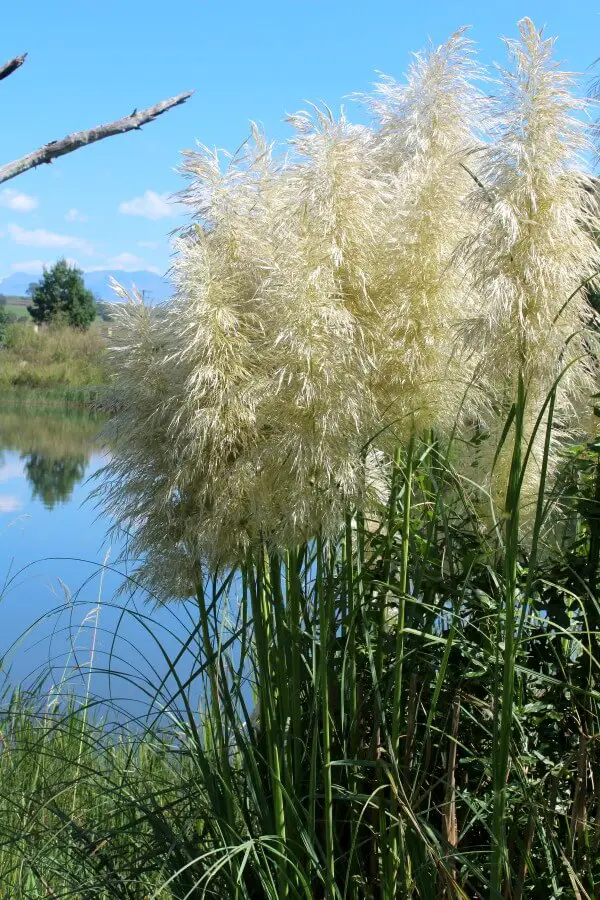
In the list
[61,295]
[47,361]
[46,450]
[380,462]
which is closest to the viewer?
[380,462]

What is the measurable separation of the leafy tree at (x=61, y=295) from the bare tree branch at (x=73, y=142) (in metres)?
44.2

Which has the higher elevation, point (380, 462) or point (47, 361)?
point (47, 361)

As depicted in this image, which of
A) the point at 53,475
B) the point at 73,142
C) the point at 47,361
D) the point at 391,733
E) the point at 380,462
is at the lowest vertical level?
the point at 391,733

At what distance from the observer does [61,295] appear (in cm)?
4806

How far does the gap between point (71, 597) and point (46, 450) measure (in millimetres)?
20070

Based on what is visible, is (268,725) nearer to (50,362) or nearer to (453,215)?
(453,215)

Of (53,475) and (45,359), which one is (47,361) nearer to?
(45,359)

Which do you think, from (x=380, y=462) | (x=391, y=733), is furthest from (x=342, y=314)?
(x=391, y=733)

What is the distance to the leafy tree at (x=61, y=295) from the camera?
1857 inches

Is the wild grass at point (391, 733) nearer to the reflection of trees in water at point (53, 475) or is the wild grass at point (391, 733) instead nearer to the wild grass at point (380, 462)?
the wild grass at point (380, 462)

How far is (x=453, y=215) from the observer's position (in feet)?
6.80

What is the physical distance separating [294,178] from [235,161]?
0.18 meters

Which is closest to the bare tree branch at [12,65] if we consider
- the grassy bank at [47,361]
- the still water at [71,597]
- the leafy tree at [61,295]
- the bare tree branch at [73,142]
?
the bare tree branch at [73,142]

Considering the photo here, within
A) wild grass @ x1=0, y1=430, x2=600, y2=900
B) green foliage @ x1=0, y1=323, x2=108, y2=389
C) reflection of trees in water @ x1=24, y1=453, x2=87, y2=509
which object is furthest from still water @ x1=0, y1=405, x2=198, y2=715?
green foliage @ x1=0, y1=323, x2=108, y2=389
